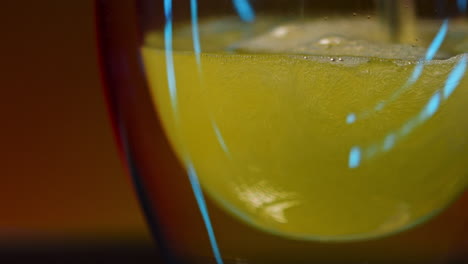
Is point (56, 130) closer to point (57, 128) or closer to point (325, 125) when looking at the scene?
point (57, 128)

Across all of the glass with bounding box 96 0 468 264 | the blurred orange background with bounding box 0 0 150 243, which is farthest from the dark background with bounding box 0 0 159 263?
the glass with bounding box 96 0 468 264

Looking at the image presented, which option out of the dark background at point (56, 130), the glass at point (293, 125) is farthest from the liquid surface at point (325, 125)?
the dark background at point (56, 130)

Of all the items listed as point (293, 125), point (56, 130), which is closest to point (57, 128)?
point (56, 130)

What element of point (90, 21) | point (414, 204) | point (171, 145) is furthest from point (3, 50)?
point (414, 204)

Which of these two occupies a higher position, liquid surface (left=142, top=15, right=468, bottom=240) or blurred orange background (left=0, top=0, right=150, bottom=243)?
liquid surface (left=142, top=15, right=468, bottom=240)

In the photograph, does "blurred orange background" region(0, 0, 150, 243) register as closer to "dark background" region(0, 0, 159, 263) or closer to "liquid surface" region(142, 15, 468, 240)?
"dark background" region(0, 0, 159, 263)

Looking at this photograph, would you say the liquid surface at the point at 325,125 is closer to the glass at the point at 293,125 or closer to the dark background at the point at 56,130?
the glass at the point at 293,125

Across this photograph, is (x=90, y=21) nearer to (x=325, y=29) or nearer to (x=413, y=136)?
(x=325, y=29)
